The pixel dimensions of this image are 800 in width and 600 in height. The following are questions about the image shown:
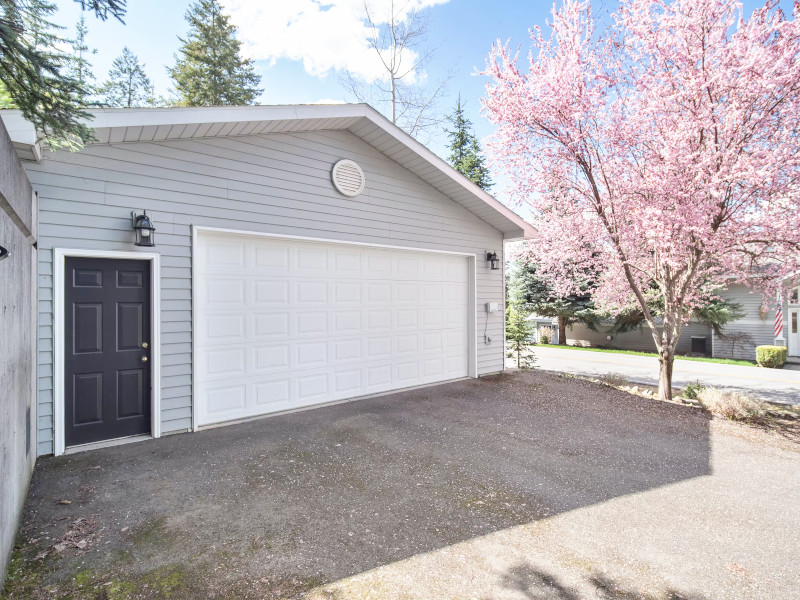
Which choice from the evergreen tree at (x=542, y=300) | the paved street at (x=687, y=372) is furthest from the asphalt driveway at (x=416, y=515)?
the evergreen tree at (x=542, y=300)

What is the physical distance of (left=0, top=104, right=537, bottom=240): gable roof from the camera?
12.8 feet

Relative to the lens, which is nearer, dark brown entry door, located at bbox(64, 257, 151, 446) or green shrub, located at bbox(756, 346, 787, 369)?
dark brown entry door, located at bbox(64, 257, 151, 446)

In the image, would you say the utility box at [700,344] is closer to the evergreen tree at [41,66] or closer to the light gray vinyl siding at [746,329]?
the light gray vinyl siding at [746,329]

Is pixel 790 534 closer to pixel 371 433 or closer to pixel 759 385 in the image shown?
pixel 371 433

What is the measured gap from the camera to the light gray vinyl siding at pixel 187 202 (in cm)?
396

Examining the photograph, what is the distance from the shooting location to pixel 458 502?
317 centimetres

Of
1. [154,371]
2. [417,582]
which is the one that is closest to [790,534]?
[417,582]

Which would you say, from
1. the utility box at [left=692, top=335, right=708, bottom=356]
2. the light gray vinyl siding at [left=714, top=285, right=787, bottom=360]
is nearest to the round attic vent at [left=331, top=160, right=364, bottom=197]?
the light gray vinyl siding at [left=714, top=285, right=787, bottom=360]

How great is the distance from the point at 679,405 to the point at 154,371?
7264mm

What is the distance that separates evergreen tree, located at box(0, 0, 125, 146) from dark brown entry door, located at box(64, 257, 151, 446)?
1.69 metres

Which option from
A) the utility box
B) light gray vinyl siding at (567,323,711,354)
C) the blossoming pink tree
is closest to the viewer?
the blossoming pink tree

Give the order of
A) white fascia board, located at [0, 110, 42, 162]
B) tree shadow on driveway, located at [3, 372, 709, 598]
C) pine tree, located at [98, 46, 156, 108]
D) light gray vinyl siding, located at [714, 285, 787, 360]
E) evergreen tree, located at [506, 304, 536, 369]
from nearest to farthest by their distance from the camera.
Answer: tree shadow on driveway, located at [3, 372, 709, 598] < white fascia board, located at [0, 110, 42, 162] < evergreen tree, located at [506, 304, 536, 369] < light gray vinyl siding, located at [714, 285, 787, 360] < pine tree, located at [98, 46, 156, 108]

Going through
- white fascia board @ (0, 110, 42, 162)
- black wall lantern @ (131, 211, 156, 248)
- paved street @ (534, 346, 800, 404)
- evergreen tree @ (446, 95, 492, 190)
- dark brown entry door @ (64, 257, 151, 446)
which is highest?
evergreen tree @ (446, 95, 492, 190)

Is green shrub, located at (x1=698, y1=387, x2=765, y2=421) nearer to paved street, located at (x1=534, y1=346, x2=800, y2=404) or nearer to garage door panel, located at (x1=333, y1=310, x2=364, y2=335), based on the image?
→ paved street, located at (x1=534, y1=346, x2=800, y2=404)
